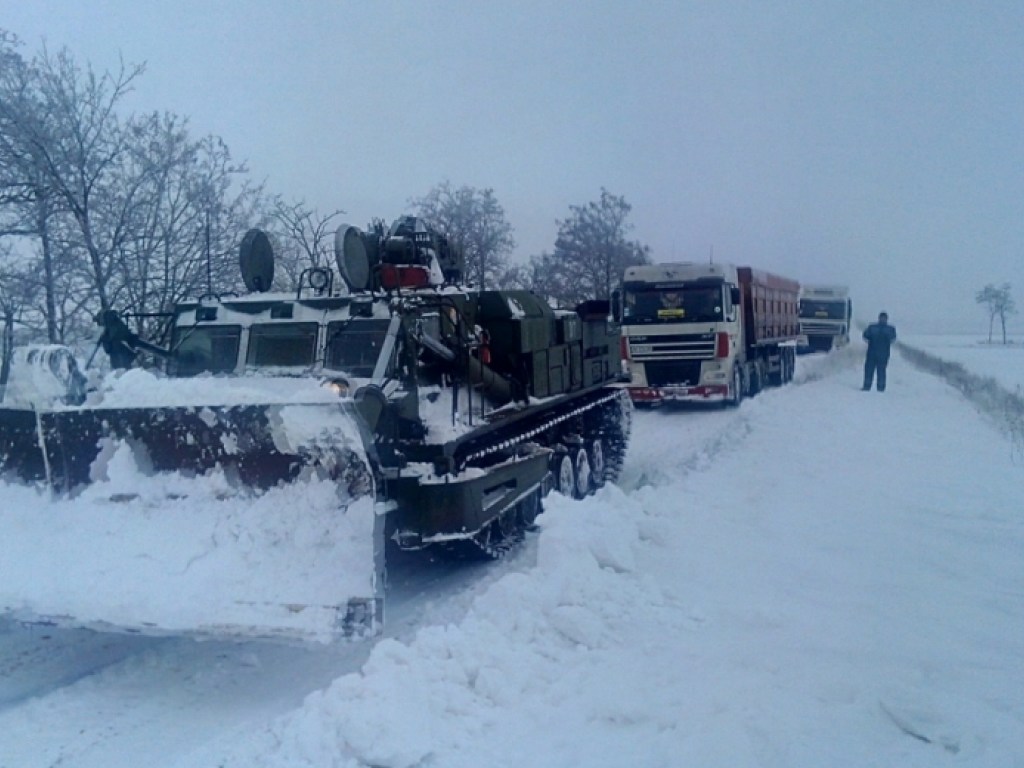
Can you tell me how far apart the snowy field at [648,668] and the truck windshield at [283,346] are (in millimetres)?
2080

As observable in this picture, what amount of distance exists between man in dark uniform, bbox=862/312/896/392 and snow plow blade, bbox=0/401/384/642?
18.3 meters

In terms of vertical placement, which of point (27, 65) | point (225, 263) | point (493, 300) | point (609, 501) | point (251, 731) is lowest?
point (251, 731)

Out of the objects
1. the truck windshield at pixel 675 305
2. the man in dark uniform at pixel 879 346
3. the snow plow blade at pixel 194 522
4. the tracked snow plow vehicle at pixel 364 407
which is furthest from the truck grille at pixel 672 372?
the snow plow blade at pixel 194 522

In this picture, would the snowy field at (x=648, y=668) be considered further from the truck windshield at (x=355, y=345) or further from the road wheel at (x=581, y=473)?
the road wheel at (x=581, y=473)

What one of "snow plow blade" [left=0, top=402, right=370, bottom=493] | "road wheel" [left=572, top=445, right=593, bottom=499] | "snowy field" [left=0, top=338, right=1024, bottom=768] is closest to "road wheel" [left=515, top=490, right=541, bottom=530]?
"snowy field" [left=0, top=338, right=1024, bottom=768]

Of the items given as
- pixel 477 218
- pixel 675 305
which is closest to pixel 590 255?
pixel 477 218

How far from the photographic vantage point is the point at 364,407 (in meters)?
Answer: 6.01

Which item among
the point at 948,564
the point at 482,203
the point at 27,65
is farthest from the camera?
the point at 482,203

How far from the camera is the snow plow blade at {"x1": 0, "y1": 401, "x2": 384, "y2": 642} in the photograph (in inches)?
207

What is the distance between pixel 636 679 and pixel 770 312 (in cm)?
2066

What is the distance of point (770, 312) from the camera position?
24.3 meters

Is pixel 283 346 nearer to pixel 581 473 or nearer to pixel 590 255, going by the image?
pixel 581 473

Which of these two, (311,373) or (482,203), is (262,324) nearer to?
(311,373)

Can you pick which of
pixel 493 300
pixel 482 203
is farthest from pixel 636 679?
pixel 482 203
